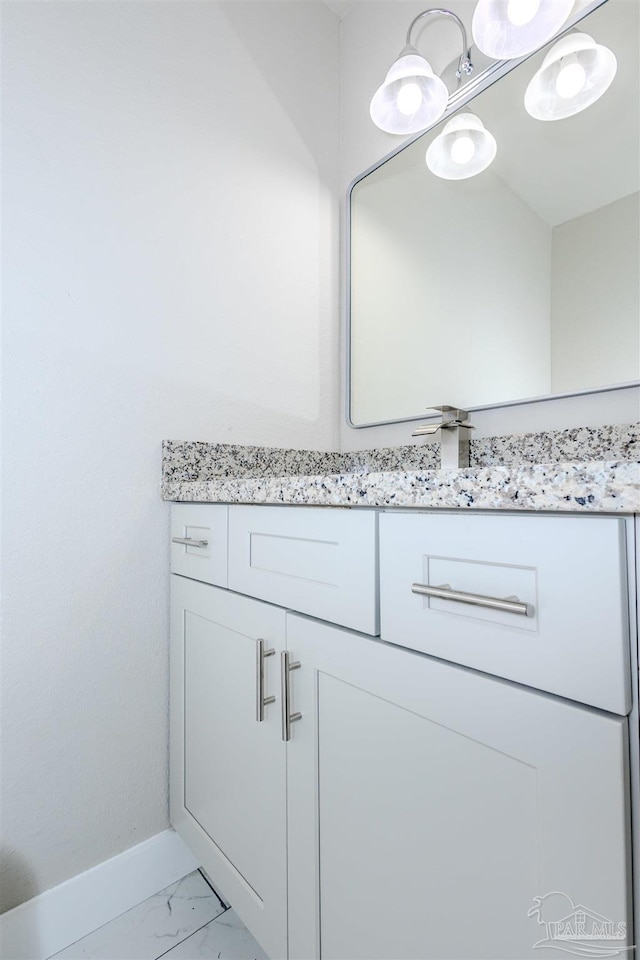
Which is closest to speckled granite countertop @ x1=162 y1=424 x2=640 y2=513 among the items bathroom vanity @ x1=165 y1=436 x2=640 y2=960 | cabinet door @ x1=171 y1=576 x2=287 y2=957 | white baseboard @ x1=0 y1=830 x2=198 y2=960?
bathroom vanity @ x1=165 y1=436 x2=640 y2=960

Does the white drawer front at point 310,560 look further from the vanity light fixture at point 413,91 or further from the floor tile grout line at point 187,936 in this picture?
the vanity light fixture at point 413,91

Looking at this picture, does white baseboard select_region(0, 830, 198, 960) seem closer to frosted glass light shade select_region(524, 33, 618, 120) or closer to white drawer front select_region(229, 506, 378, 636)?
white drawer front select_region(229, 506, 378, 636)

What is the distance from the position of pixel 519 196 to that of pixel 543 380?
443mm

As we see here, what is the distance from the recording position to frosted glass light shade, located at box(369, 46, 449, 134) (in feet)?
3.87

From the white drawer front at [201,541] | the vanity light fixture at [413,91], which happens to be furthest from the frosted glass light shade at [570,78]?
the white drawer front at [201,541]

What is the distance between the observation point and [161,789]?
3.68 feet

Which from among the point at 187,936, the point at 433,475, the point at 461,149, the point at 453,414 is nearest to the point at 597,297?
the point at 453,414

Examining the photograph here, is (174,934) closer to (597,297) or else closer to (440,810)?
(440,810)

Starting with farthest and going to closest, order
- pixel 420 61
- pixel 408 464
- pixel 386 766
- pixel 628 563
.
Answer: pixel 408 464, pixel 420 61, pixel 386 766, pixel 628 563

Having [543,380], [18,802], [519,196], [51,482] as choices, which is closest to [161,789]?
[18,802]

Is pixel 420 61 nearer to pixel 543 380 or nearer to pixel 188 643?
pixel 543 380

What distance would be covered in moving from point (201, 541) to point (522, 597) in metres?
0.70

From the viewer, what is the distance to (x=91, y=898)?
1.00m

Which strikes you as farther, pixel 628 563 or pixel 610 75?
pixel 610 75
